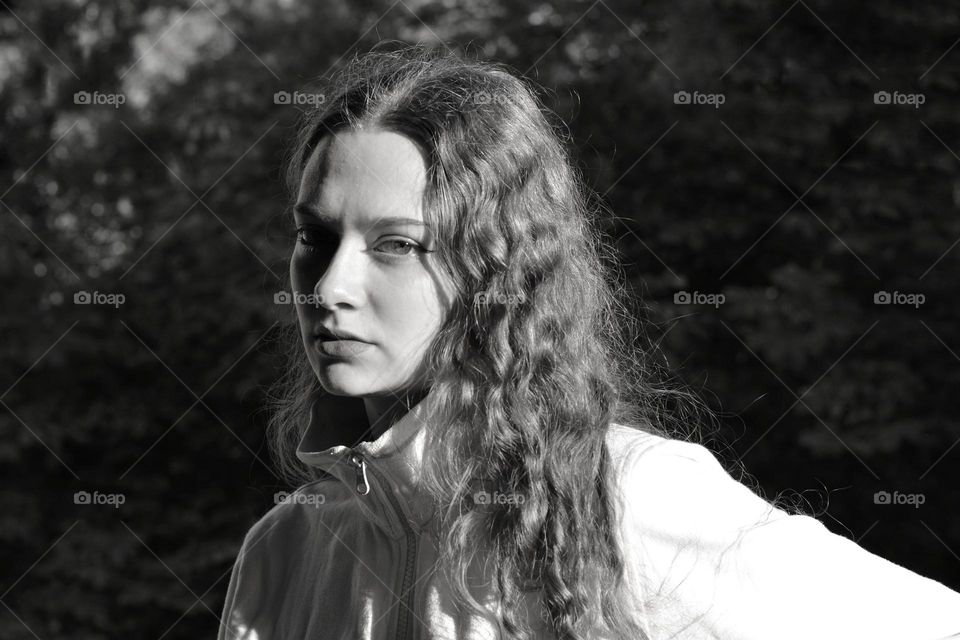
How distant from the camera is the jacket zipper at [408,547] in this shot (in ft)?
4.62

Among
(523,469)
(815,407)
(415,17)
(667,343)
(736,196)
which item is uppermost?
(415,17)

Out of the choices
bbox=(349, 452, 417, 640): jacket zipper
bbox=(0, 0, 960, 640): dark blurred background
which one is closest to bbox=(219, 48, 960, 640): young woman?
bbox=(349, 452, 417, 640): jacket zipper

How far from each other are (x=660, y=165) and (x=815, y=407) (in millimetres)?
1146

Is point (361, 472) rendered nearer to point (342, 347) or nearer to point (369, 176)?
point (342, 347)

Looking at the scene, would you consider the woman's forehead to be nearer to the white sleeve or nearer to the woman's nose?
the woman's nose

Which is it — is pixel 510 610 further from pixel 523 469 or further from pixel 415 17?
pixel 415 17

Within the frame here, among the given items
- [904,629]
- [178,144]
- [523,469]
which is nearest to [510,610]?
[523,469]

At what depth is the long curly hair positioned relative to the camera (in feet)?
4.40

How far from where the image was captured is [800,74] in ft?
13.7

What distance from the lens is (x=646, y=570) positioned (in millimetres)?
1310

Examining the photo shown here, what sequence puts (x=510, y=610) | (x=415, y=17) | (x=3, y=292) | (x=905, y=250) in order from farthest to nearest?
(x=3, y=292) < (x=415, y=17) < (x=905, y=250) < (x=510, y=610)

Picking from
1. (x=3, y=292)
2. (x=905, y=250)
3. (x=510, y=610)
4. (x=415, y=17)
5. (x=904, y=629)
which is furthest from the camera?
(x=3, y=292)

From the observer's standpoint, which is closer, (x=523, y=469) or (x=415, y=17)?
(x=523, y=469)

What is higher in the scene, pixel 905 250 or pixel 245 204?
pixel 245 204
